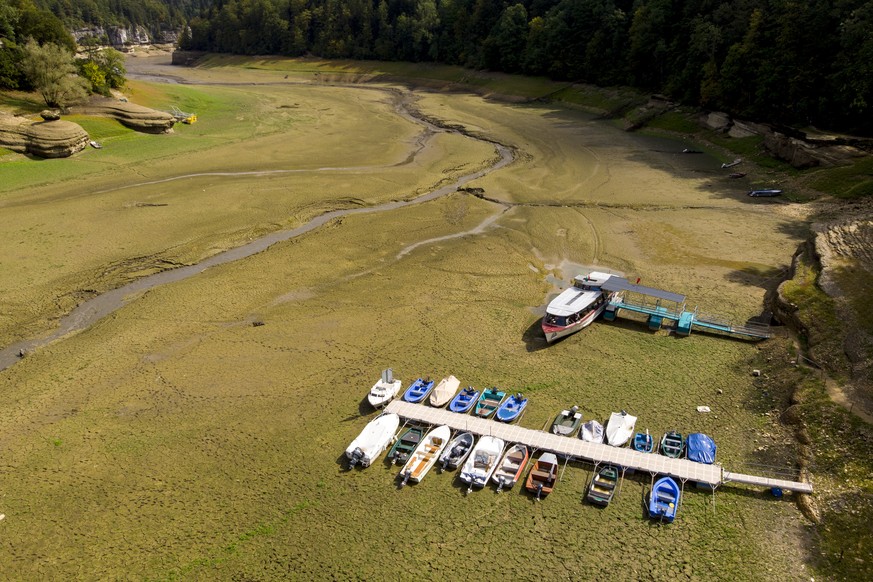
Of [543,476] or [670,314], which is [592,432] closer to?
[543,476]

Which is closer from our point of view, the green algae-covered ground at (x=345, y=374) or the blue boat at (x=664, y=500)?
the green algae-covered ground at (x=345, y=374)

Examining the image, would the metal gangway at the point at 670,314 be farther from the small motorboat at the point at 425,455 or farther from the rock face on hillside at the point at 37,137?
the rock face on hillside at the point at 37,137

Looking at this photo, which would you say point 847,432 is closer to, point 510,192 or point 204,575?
point 204,575

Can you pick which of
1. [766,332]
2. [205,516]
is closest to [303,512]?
[205,516]

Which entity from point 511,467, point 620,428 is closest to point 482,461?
point 511,467

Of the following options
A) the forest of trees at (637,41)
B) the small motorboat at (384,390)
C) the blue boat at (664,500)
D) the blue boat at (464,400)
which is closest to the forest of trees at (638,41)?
the forest of trees at (637,41)

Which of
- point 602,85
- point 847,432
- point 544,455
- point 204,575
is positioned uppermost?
point 602,85
